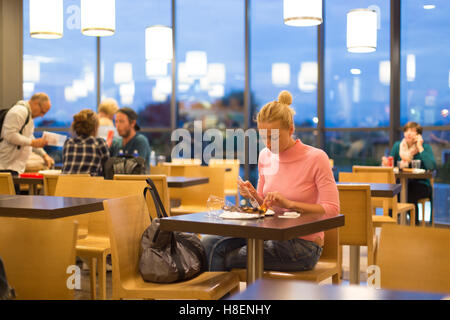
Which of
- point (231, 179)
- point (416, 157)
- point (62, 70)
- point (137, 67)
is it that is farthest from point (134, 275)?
point (62, 70)

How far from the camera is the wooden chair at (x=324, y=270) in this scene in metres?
2.76

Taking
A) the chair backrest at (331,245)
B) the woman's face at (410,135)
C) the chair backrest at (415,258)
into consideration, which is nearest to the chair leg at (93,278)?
the chair backrest at (331,245)

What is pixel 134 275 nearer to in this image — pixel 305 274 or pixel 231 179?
pixel 305 274

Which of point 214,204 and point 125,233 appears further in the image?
point 214,204

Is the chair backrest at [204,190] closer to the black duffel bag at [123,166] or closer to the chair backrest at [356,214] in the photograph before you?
the black duffel bag at [123,166]

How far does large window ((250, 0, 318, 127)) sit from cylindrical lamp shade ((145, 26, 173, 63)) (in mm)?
1848

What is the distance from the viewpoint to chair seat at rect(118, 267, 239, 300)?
2.46 metres

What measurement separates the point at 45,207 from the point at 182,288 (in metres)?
0.83

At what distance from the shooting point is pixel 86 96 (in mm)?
9594

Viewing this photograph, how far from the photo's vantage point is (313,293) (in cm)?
132

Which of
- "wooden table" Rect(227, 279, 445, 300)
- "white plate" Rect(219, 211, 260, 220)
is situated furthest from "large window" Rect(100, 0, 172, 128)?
"wooden table" Rect(227, 279, 445, 300)
